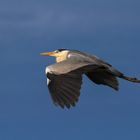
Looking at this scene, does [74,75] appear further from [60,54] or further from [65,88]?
[60,54]

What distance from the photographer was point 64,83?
23906mm

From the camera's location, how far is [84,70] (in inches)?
983

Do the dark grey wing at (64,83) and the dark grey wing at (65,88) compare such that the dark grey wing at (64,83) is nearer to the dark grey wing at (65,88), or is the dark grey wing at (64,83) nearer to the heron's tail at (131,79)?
the dark grey wing at (65,88)

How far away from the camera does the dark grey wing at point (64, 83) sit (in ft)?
77.7

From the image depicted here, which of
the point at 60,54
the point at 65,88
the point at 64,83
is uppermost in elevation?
the point at 60,54

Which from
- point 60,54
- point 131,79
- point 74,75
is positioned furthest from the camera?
point 60,54

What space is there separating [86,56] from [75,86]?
7.91ft

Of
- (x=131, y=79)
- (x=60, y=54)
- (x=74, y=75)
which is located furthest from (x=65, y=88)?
(x=60, y=54)

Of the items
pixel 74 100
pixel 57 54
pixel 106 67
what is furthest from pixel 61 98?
pixel 57 54

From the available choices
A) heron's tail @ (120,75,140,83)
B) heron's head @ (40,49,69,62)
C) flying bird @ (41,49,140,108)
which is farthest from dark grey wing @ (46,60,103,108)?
heron's head @ (40,49,69,62)

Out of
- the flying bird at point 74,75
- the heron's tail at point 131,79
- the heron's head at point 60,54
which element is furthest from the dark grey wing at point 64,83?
the heron's head at point 60,54

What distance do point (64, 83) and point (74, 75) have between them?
1.13ft

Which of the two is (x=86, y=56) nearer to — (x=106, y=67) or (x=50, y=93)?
(x=106, y=67)

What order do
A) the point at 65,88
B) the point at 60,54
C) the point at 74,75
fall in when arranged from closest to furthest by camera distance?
the point at 65,88, the point at 74,75, the point at 60,54
